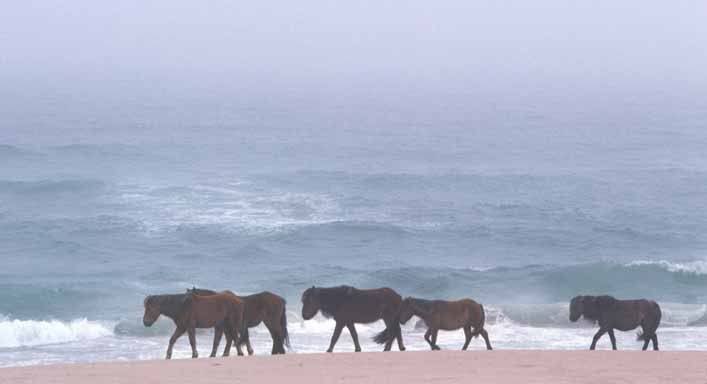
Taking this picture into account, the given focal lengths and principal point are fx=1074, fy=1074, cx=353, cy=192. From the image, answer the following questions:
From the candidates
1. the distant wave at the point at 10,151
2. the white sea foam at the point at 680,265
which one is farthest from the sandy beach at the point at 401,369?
the distant wave at the point at 10,151

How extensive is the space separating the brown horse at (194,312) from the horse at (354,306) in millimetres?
1070

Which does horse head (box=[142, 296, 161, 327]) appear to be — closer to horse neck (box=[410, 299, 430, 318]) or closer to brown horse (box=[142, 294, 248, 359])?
brown horse (box=[142, 294, 248, 359])

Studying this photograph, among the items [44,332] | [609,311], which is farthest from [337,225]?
[609,311]

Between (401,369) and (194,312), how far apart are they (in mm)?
3189

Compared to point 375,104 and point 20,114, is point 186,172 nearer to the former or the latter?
point 20,114

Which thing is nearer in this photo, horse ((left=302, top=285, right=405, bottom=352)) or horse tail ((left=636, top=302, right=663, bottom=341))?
horse ((left=302, top=285, right=405, bottom=352))

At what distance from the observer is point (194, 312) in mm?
14227

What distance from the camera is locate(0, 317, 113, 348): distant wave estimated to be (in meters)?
22.3

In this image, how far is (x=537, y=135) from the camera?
6938 centimetres

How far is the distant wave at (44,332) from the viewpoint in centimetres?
2231

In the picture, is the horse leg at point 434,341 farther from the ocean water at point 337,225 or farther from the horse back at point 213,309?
the ocean water at point 337,225

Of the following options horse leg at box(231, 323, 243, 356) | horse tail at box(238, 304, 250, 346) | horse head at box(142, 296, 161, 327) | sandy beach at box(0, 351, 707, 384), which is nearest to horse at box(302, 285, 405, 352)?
horse tail at box(238, 304, 250, 346)

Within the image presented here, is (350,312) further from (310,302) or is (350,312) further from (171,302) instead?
(171,302)

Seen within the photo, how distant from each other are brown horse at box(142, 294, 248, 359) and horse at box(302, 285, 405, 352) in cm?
107
